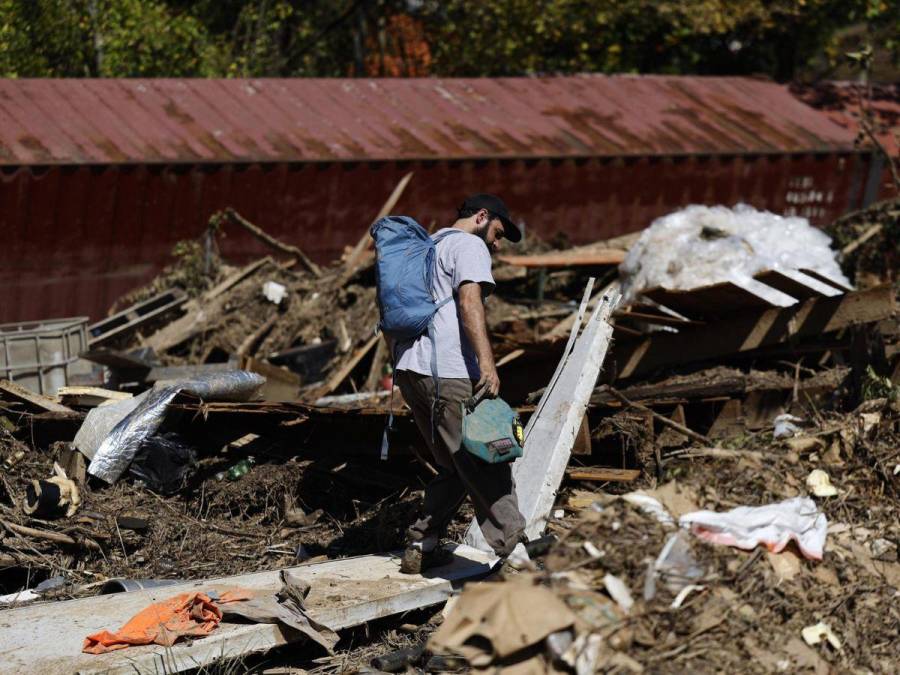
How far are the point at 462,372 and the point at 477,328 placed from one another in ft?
0.90

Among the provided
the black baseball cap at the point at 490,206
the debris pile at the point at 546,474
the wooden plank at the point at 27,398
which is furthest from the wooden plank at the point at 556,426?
the wooden plank at the point at 27,398

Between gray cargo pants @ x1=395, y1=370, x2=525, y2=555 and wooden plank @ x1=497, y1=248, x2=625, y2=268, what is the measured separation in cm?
559

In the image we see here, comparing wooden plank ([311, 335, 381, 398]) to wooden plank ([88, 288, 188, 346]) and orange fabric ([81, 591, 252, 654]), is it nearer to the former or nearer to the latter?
wooden plank ([88, 288, 188, 346])

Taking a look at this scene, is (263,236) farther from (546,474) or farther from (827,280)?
(546,474)

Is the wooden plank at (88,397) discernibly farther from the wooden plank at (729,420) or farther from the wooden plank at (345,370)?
the wooden plank at (729,420)

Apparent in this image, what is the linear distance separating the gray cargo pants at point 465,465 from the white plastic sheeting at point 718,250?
368cm

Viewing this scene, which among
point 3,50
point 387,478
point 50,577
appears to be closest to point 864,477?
point 387,478

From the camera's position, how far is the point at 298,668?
4.74 meters

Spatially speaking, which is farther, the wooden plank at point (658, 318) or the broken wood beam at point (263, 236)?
the broken wood beam at point (263, 236)

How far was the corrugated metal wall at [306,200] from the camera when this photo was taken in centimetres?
1155

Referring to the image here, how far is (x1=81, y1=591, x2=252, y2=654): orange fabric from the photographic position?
4465 millimetres

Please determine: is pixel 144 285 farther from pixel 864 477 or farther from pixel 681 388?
pixel 864 477

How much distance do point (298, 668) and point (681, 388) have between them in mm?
3133

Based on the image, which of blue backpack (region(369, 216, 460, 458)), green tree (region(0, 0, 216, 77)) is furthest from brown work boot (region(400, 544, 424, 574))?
green tree (region(0, 0, 216, 77))
